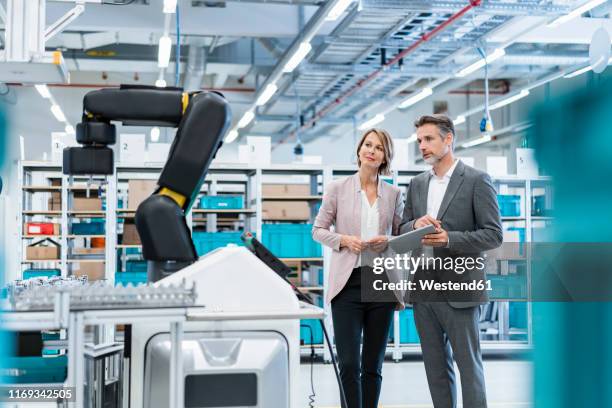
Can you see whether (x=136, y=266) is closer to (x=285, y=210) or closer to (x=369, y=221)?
(x=285, y=210)

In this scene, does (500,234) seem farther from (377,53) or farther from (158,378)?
(377,53)

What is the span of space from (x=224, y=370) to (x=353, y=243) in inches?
40.9

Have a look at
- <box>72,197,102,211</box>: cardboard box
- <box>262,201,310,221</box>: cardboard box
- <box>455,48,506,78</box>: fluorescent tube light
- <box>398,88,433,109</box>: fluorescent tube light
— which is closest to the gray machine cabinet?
<box>262,201,310,221</box>: cardboard box

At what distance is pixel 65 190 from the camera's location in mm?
6633

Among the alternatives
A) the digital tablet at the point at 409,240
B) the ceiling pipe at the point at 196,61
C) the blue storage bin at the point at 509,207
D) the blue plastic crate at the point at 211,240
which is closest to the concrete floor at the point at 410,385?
the blue plastic crate at the point at 211,240

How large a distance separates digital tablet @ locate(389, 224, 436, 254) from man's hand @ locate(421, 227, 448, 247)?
1.4 inches

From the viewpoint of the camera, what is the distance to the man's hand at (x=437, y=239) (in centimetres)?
260

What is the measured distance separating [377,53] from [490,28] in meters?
1.69

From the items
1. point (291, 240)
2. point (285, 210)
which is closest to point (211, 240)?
point (291, 240)

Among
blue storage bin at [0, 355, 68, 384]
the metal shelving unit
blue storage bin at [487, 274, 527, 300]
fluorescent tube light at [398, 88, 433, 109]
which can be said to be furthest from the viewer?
fluorescent tube light at [398, 88, 433, 109]

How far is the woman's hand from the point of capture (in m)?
2.86

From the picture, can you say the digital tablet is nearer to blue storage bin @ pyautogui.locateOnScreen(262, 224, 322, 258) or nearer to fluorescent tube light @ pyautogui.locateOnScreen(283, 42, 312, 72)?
blue storage bin @ pyautogui.locateOnScreen(262, 224, 322, 258)

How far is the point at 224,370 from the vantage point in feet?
6.49

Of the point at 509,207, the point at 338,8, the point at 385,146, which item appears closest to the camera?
the point at 385,146
